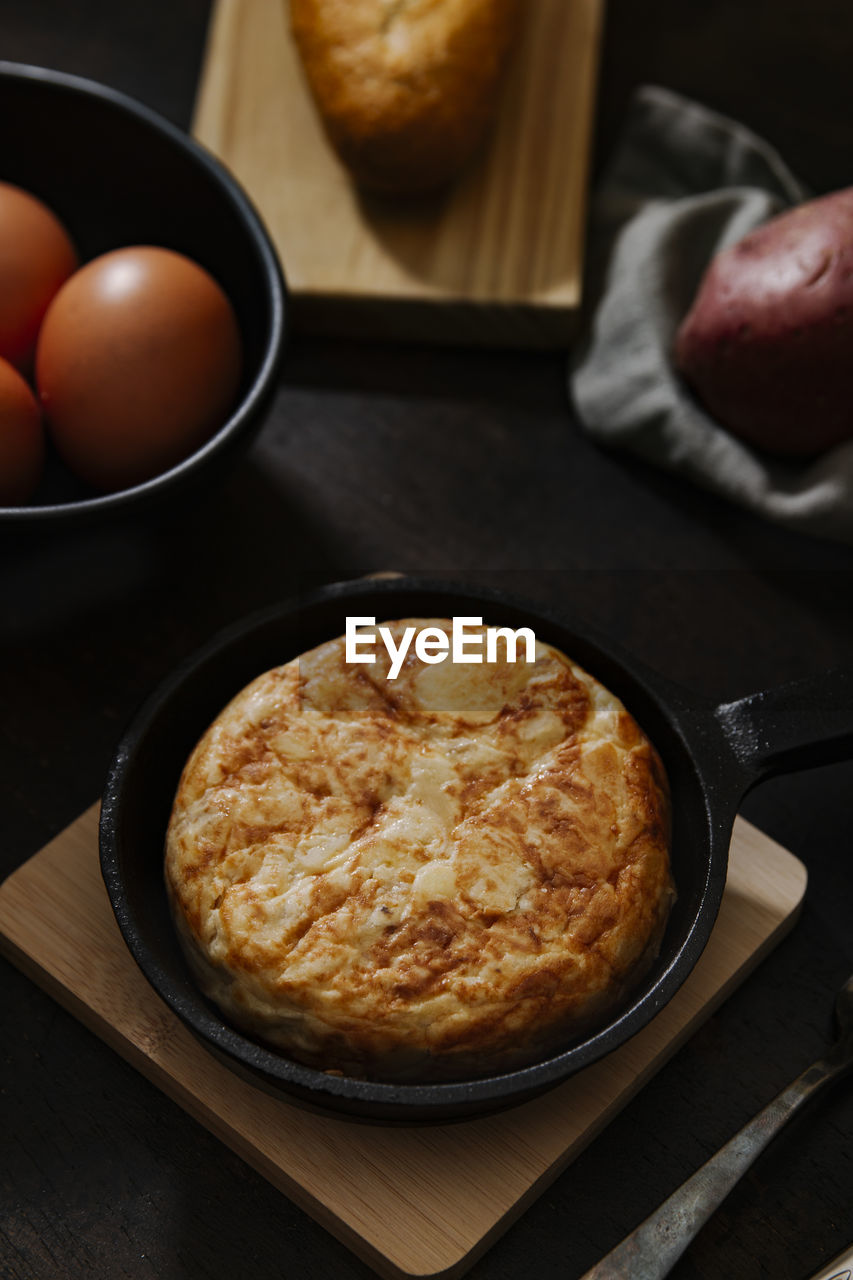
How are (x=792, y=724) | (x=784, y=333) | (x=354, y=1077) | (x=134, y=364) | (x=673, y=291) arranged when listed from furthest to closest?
(x=673, y=291) < (x=784, y=333) < (x=134, y=364) < (x=792, y=724) < (x=354, y=1077)

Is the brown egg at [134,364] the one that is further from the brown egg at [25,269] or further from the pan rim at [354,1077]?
the pan rim at [354,1077]

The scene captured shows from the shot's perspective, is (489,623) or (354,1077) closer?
(354,1077)

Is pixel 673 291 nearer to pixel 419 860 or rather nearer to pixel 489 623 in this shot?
pixel 489 623

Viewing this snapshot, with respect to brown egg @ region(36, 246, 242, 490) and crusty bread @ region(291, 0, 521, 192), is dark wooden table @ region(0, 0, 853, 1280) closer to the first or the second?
brown egg @ region(36, 246, 242, 490)

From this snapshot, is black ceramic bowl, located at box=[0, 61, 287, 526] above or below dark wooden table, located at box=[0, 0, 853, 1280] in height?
above

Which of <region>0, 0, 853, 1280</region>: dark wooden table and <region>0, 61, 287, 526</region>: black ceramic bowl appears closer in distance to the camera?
<region>0, 0, 853, 1280</region>: dark wooden table

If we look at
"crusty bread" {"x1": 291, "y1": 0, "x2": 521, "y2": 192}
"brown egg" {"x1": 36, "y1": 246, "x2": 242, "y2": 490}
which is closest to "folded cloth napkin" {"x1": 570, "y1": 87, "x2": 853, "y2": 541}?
"crusty bread" {"x1": 291, "y1": 0, "x2": 521, "y2": 192}

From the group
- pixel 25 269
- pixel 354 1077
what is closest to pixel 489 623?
pixel 354 1077
